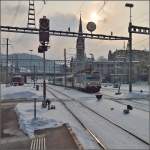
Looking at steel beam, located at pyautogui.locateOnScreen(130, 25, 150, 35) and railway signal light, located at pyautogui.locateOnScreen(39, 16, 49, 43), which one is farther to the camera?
steel beam, located at pyautogui.locateOnScreen(130, 25, 150, 35)

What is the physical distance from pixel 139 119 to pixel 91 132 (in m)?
5.26

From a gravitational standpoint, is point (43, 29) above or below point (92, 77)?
above

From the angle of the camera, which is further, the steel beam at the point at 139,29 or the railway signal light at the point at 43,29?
the steel beam at the point at 139,29

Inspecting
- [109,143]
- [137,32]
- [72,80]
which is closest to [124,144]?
[109,143]

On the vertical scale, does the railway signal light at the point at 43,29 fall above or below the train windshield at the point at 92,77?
above

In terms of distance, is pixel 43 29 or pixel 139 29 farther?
pixel 139 29

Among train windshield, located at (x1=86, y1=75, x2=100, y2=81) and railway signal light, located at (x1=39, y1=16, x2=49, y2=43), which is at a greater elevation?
railway signal light, located at (x1=39, y1=16, x2=49, y2=43)

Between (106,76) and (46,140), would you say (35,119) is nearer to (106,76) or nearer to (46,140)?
(46,140)

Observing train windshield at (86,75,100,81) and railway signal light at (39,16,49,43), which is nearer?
railway signal light at (39,16,49,43)

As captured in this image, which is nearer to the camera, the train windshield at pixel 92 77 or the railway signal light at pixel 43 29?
the railway signal light at pixel 43 29

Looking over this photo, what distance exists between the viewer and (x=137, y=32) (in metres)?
46.7

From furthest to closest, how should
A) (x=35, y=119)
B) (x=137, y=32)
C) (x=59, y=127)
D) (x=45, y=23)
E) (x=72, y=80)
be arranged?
(x=72, y=80) < (x=137, y=32) < (x=45, y=23) < (x=35, y=119) < (x=59, y=127)

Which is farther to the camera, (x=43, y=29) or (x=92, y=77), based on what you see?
(x=92, y=77)

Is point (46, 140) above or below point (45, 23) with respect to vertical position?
below
